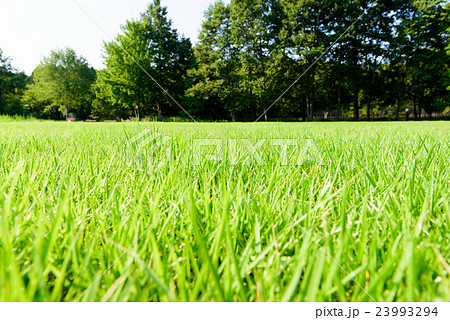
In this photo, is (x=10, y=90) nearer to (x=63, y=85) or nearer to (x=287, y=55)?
(x=63, y=85)

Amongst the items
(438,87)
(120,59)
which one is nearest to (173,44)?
(120,59)

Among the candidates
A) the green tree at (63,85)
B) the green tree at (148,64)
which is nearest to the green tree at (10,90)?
the green tree at (63,85)

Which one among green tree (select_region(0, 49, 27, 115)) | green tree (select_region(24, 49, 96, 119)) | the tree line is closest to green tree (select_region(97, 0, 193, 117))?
the tree line

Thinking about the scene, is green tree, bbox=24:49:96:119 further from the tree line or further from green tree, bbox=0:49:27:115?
the tree line

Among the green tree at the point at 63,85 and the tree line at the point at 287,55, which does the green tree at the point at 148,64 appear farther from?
the green tree at the point at 63,85

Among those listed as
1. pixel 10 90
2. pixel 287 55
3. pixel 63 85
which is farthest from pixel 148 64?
pixel 10 90

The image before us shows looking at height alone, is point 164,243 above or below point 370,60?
below

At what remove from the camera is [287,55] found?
20844 mm

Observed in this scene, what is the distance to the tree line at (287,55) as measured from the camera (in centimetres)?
2084

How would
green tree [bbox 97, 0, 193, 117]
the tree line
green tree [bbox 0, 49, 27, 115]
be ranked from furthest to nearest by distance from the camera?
green tree [bbox 0, 49, 27, 115] < green tree [bbox 97, 0, 193, 117] < the tree line

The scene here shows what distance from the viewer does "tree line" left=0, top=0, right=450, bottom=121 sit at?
68.4 feet
